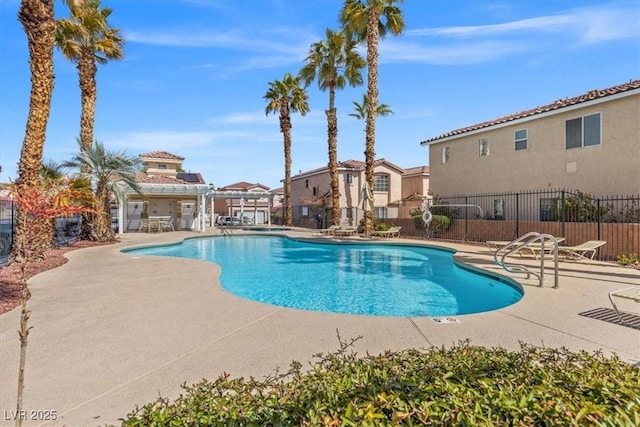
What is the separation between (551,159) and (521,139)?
2020mm

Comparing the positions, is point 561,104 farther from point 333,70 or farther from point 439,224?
point 333,70

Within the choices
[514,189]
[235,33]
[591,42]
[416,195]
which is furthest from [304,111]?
[591,42]

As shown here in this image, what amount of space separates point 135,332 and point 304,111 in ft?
106

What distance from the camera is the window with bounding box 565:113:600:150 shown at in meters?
15.2

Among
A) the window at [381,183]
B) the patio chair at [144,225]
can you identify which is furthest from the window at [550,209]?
the patio chair at [144,225]

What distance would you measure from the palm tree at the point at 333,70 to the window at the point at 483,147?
445 inches

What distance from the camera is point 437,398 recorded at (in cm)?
219

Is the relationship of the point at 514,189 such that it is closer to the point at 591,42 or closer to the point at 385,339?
the point at 591,42

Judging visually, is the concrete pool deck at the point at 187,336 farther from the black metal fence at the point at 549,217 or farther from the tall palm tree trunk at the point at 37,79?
the tall palm tree trunk at the point at 37,79

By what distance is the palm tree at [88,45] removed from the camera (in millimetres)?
17266

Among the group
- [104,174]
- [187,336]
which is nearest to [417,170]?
[104,174]

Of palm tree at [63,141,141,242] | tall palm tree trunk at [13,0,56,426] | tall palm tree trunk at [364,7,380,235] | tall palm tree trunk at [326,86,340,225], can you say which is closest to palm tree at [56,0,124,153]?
palm tree at [63,141,141,242]

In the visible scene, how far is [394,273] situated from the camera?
12.7m

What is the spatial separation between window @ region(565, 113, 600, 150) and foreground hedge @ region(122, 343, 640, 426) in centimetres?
1610
